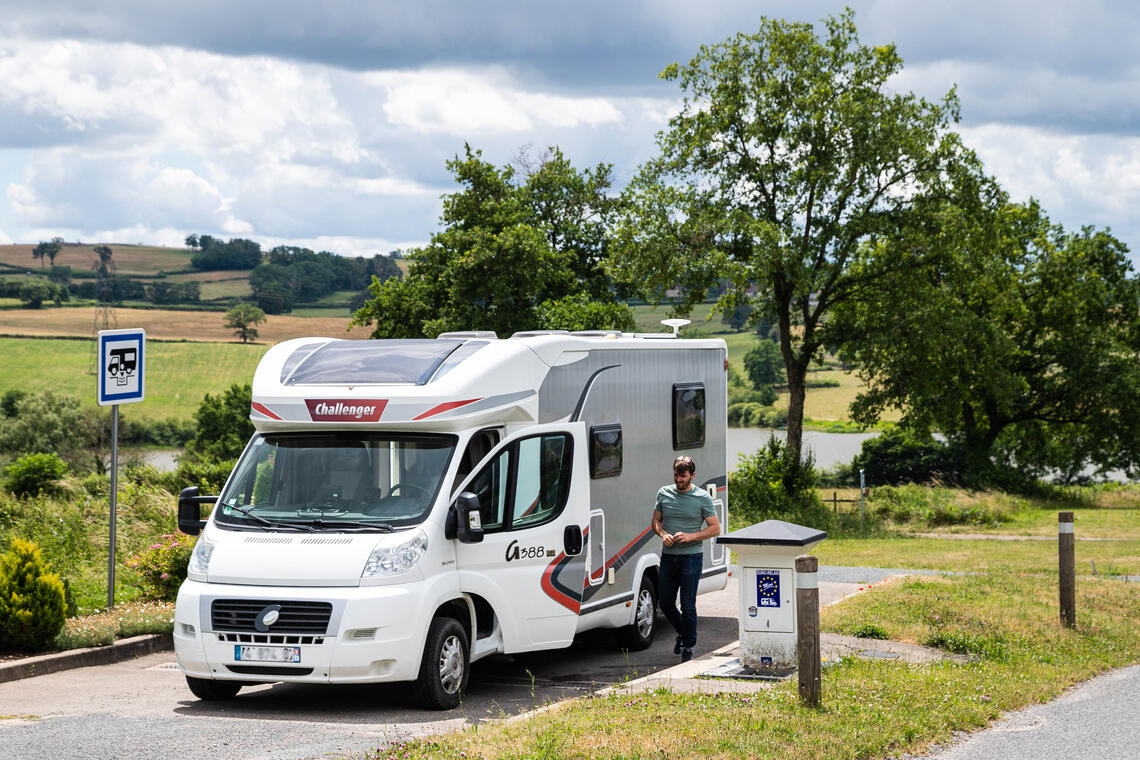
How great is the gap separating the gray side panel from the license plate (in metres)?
2.97

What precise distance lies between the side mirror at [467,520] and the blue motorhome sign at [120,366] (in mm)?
5069

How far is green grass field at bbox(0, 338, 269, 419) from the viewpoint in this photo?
85625mm

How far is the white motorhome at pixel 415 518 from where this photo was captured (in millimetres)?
8922

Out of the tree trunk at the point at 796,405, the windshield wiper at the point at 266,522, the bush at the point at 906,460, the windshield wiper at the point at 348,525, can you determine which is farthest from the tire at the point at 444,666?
the bush at the point at 906,460

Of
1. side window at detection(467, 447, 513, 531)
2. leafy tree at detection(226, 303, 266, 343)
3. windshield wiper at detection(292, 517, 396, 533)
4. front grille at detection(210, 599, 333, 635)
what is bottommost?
front grille at detection(210, 599, 333, 635)

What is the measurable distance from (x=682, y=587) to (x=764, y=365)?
79.2 meters

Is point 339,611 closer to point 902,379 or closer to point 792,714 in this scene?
point 792,714

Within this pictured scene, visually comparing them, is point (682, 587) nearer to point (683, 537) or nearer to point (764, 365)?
point (683, 537)

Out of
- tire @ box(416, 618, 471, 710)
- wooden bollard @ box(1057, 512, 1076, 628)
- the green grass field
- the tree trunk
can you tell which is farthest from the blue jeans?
the green grass field

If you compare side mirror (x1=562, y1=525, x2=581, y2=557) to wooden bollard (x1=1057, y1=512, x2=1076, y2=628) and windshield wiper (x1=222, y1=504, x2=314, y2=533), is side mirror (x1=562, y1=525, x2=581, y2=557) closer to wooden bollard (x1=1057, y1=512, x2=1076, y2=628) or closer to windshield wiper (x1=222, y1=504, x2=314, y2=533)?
windshield wiper (x1=222, y1=504, x2=314, y2=533)

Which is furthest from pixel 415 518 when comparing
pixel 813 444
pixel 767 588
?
pixel 813 444

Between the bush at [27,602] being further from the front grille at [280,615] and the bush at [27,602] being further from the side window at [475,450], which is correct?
the side window at [475,450]

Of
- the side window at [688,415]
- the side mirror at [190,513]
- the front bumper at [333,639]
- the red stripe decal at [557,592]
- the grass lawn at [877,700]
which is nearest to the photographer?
the grass lawn at [877,700]

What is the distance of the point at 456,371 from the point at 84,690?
12.8 ft
